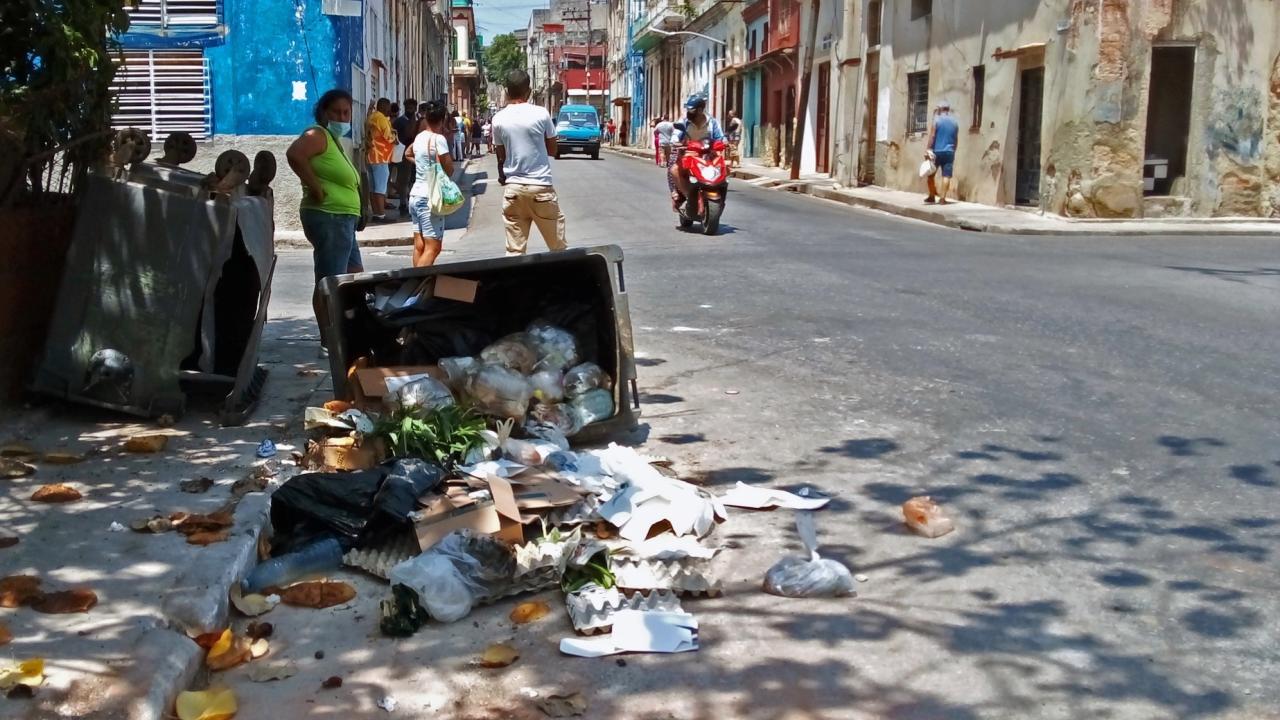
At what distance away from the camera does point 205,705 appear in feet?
10.8

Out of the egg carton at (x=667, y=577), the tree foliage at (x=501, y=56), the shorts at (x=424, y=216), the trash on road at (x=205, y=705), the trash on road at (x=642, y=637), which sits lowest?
the trash on road at (x=205, y=705)

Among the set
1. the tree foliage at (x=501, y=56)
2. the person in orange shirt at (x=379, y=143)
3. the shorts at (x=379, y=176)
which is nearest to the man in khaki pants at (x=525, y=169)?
the person in orange shirt at (x=379, y=143)

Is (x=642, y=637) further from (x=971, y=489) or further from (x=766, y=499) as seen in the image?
(x=971, y=489)

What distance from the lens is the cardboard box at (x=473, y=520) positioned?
4301 mm

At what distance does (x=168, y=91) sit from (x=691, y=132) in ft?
21.1

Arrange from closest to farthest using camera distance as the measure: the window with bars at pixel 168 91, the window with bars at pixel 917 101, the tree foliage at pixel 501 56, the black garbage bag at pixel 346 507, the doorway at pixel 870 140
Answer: the black garbage bag at pixel 346 507, the window with bars at pixel 168 91, the window with bars at pixel 917 101, the doorway at pixel 870 140, the tree foliage at pixel 501 56

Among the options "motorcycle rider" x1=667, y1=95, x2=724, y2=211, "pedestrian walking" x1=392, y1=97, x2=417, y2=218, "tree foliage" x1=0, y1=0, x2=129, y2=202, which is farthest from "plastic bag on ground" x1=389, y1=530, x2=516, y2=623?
"pedestrian walking" x1=392, y1=97, x2=417, y2=218

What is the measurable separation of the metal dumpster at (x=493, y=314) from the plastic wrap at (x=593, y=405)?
35 mm

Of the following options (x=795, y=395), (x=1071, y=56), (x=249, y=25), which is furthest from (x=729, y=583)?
(x=1071, y=56)

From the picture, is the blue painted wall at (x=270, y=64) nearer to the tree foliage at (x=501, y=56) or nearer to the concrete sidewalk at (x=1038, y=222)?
the concrete sidewalk at (x=1038, y=222)

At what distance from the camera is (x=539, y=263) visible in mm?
5598

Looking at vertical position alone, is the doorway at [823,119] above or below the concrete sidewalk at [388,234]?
above

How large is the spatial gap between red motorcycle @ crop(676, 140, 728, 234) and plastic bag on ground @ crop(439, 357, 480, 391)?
31.7ft

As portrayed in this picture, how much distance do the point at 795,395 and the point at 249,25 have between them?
441 inches
